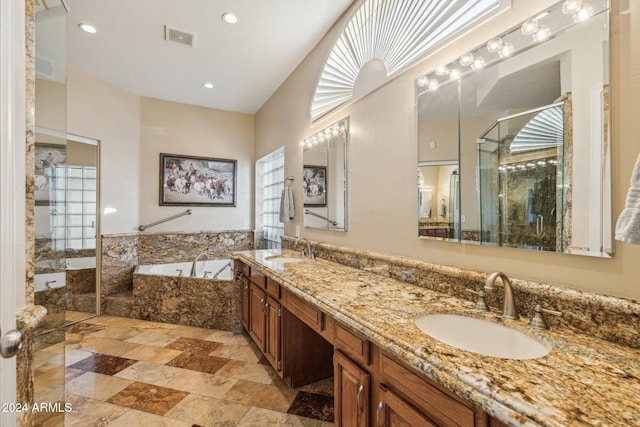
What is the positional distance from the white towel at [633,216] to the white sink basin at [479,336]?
0.43m

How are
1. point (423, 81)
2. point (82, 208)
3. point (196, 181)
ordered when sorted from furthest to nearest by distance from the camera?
point (196, 181)
point (82, 208)
point (423, 81)

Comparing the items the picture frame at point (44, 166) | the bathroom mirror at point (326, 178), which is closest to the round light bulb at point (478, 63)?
the bathroom mirror at point (326, 178)

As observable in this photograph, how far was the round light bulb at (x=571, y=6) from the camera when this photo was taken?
99 cm

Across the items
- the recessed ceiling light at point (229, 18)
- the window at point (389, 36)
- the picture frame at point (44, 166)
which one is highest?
the recessed ceiling light at point (229, 18)

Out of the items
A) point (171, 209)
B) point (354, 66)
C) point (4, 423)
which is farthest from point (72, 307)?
point (354, 66)

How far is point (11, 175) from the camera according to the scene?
72 centimetres

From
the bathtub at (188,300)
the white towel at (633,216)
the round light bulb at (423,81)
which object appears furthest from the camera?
the bathtub at (188,300)

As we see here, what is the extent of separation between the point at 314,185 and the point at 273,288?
1151mm

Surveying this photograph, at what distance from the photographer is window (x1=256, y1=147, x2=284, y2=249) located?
4.12 m

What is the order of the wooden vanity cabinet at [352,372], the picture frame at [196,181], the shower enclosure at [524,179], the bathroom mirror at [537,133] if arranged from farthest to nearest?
the picture frame at [196,181]
the shower enclosure at [524,179]
the bathroom mirror at [537,133]
the wooden vanity cabinet at [352,372]

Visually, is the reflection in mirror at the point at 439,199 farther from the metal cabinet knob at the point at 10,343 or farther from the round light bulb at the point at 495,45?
the metal cabinet knob at the point at 10,343

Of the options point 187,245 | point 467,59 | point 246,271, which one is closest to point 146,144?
point 187,245

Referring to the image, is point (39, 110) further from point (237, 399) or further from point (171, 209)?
point (171, 209)

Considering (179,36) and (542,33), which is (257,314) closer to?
(542,33)
